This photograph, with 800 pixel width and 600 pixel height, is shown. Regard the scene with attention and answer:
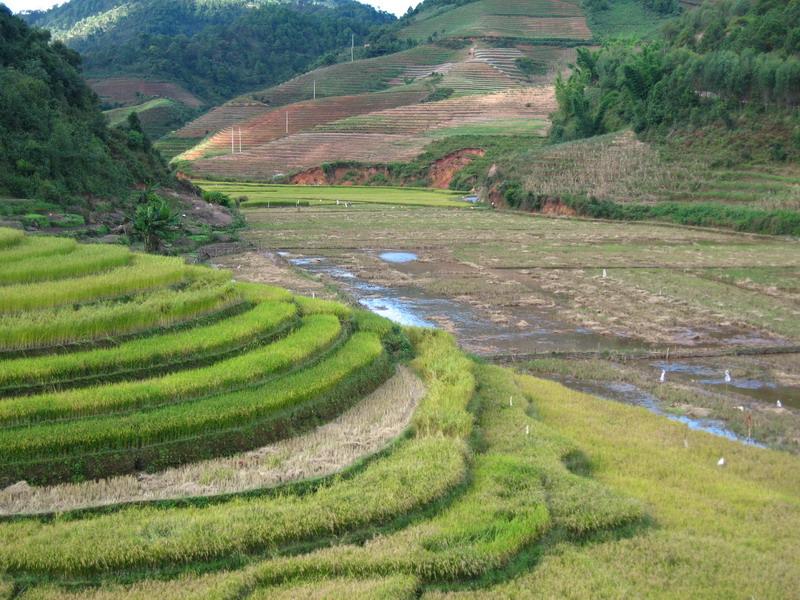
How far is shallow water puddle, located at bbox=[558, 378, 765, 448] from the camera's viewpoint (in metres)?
11.1

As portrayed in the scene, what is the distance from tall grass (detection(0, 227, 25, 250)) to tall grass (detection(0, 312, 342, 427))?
4.97 meters

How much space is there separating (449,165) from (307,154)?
37.6 feet

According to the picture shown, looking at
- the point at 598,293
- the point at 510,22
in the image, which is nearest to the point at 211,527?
the point at 598,293

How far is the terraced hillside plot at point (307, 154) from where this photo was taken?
60.9 meters

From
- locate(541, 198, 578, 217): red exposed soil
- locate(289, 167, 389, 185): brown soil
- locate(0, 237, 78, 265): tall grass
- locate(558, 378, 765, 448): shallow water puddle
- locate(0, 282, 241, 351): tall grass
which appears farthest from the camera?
locate(289, 167, 389, 185): brown soil

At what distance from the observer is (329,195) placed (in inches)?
1989

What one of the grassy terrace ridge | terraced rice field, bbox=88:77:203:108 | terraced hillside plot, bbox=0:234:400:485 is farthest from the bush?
terraced rice field, bbox=88:77:203:108

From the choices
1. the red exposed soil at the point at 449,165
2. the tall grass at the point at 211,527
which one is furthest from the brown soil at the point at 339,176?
the tall grass at the point at 211,527

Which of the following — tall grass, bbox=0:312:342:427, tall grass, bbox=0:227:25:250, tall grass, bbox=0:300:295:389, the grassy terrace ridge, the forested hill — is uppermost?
the forested hill

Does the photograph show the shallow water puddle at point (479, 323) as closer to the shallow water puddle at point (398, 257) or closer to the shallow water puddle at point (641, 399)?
the shallow water puddle at point (641, 399)

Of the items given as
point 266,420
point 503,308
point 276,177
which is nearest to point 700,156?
point 503,308

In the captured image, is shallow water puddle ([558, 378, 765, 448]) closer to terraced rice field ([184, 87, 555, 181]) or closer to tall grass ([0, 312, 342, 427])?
tall grass ([0, 312, 342, 427])

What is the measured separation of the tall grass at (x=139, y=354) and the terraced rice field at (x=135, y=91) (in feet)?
263

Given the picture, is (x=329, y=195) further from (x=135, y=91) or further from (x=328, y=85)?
(x=135, y=91)
